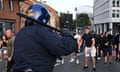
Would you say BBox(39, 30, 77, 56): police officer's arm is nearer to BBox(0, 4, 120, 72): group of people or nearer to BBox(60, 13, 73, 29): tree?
BBox(0, 4, 120, 72): group of people

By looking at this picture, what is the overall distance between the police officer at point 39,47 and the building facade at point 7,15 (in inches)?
1355

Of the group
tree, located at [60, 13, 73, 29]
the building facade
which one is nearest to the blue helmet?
tree, located at [60, 13, 73, 29]

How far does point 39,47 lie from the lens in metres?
3.81

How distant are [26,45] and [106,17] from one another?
109450mm

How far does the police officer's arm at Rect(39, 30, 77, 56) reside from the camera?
12.4 feet

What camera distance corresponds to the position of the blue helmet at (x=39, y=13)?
12.7 feet

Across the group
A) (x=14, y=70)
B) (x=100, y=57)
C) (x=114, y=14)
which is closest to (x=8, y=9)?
(x=100, y=57)

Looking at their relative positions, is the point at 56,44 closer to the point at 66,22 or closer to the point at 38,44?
the point at 38,44

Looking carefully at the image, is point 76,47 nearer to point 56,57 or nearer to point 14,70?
point 56,57

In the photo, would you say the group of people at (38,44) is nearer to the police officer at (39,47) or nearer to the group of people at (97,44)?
the police officer at (39,47)

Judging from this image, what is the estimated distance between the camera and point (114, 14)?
105 m

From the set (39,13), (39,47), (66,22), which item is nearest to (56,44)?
(39,47)

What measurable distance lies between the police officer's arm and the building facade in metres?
34.5

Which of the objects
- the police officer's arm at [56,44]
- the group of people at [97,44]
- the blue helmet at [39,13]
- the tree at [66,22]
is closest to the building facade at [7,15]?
the group of people at [97,44]
